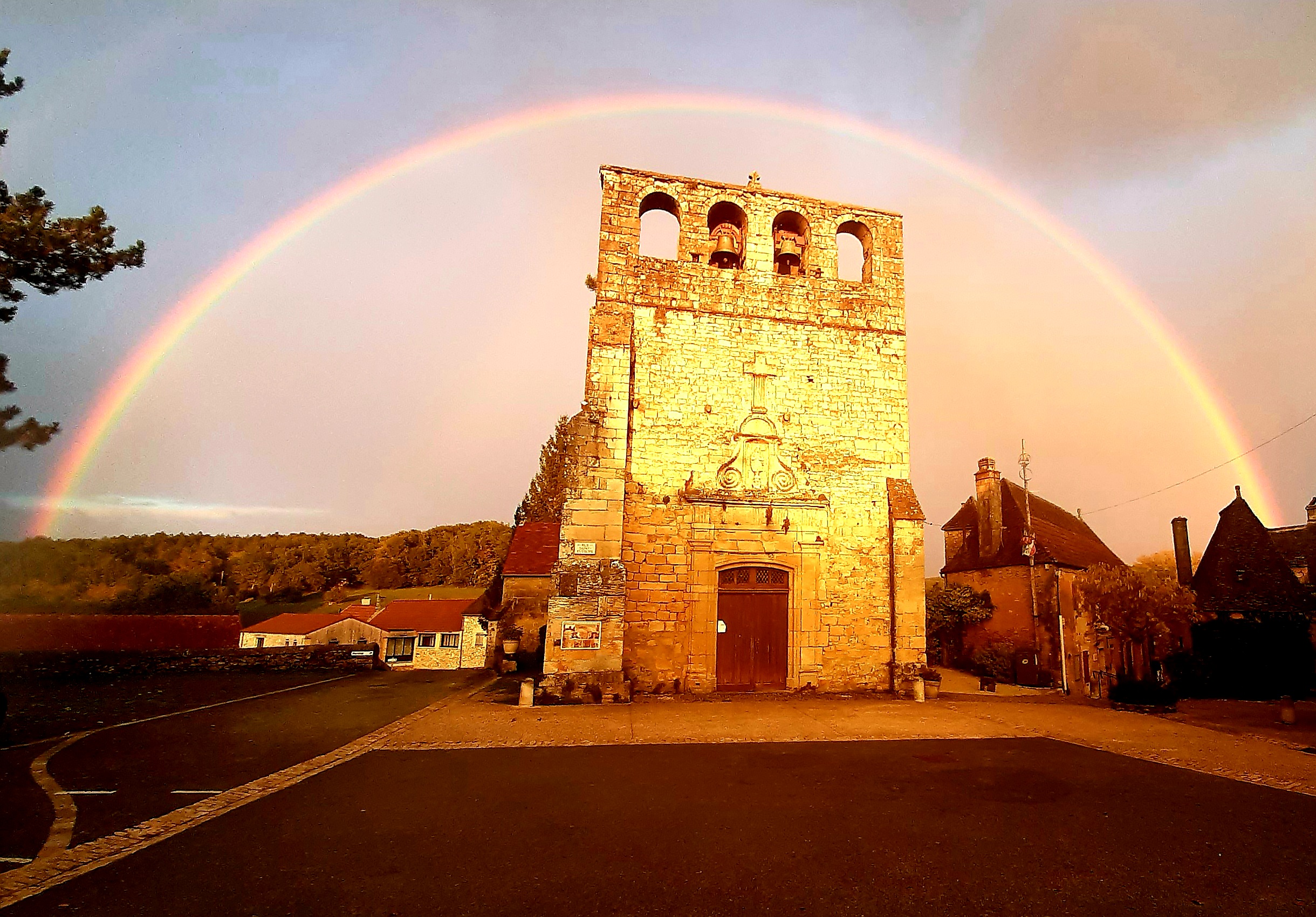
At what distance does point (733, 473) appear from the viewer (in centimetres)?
1402

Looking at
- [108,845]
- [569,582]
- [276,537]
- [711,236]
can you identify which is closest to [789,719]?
[569,582]

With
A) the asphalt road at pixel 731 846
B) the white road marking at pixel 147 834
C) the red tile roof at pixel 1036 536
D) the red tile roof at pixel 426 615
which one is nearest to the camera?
the asphalt road at pixel 731 846

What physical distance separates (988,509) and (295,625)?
1628 inches

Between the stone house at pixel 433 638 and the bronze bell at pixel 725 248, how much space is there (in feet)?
83.1

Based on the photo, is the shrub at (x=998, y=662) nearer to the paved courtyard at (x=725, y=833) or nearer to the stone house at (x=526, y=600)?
the paved courtyard at (x=725, y=833)

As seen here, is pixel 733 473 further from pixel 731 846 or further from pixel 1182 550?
pixel 1182 550

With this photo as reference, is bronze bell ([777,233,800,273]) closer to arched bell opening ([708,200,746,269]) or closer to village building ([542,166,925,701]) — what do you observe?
village building ([542,166,925,701])

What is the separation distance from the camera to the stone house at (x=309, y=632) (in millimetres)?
39656

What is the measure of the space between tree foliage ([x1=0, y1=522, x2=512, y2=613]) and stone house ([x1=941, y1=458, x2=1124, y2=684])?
1211 inches

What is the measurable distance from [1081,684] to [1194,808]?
15.7 metres

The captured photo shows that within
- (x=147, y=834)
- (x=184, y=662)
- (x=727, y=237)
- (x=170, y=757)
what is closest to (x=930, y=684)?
(x=727, y=237)

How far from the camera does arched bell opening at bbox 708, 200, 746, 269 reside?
15.3 m

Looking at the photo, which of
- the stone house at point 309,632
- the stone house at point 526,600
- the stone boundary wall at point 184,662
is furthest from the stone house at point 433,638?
the stone boundary wall at point 184,662

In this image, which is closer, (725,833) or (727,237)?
(725,833)
